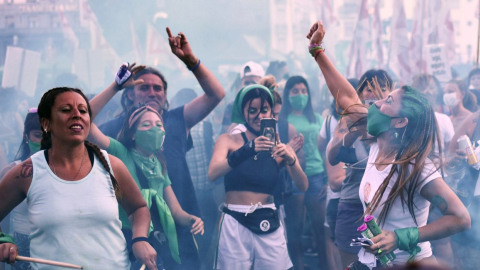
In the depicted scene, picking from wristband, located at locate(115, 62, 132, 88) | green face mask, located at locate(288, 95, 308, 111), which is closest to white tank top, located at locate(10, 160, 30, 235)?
wristband, located at locate(115, 62, 132, 88)

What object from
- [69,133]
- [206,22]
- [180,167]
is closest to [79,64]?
[180,167]

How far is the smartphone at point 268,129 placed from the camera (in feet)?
13.1

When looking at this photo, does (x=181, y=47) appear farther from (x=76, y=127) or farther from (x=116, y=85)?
(x=76, y=127)

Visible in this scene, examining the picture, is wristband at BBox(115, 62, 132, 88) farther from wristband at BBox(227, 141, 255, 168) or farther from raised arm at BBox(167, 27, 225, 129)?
wristband at BBox(227, 141, 255, 168)

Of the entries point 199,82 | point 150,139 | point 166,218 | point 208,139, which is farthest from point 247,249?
point 208,139

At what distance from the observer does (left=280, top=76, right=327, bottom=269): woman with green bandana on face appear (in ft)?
17.3

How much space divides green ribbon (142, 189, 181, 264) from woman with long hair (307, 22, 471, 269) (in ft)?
4.28

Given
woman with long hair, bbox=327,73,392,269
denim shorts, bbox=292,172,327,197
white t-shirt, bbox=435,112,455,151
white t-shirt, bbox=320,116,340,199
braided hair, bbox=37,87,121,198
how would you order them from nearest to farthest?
1. braided hair, bbox=37,87,121,198
2. woman with long hair, bbox=327,73,392,269
3. white t-shirt, bbox=320,116,340,199
4. white t-shirt, bbox=435,112,455,151
5. denim shorts, bbox=292,172,327,197

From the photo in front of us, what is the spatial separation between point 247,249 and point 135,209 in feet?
4.29

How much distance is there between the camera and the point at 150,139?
152 inches

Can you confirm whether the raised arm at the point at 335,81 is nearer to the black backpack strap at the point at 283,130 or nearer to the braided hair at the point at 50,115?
the braided hair at the point at 50,115

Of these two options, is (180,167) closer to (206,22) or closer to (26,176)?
(26,176)

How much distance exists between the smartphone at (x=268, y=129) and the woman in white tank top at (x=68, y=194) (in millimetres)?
1530

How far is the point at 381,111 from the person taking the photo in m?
2.92
